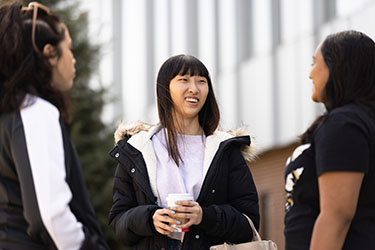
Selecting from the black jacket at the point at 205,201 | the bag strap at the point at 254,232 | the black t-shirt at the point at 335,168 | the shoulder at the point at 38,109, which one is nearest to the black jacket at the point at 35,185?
the shoulder at the point at 38,109

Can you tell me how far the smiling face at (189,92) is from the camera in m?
4.71

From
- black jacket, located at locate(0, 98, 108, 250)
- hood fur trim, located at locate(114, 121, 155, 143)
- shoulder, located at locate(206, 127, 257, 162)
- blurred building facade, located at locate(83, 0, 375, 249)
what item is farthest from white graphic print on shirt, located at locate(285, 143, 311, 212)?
blurred building facade, located at locate(83, 0, 375, 249)

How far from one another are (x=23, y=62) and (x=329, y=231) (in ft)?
4.92

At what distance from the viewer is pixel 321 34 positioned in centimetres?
1277

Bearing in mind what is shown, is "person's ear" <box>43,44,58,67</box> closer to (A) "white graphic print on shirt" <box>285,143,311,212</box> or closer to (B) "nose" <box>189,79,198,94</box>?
(A) "white graphic print on shirt" <box>285,143,311,212</box>

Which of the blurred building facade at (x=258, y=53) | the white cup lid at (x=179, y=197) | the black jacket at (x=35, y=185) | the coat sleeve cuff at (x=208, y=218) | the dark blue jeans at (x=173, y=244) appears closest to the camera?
the black jacket at (x=35, y=185)

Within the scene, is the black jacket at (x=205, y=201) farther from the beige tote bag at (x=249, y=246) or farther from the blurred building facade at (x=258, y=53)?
the blurred building facade at (x=258, y=53)

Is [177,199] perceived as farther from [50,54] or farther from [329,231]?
[50,54]

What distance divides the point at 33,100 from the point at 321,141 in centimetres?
125

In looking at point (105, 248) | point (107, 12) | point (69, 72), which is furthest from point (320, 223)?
point (107, 12)

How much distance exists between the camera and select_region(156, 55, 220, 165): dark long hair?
187 inches

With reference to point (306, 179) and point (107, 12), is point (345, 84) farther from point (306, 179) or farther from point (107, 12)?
point (107, 12)

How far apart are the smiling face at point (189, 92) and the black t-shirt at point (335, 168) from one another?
49.1 inches

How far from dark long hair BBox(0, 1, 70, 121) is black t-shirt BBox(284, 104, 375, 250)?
3.59 feet
